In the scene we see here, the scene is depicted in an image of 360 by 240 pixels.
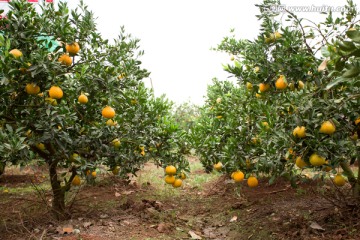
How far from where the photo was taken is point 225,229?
423 cm

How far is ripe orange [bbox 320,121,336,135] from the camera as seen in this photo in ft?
7.99

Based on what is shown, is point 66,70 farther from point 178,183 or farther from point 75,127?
point 178,183

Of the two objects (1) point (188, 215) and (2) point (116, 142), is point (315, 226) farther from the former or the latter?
(2) point (116, 142)

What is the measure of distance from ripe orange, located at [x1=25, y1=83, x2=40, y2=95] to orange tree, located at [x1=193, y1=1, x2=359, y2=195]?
1956 millimetres

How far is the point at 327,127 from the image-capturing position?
244 cm

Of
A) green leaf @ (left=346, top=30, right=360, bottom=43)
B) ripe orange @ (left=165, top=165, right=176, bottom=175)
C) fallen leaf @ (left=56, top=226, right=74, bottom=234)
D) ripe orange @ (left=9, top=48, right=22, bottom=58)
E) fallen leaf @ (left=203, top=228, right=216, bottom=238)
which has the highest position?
ripe orange @ (left=9, top=48, right=22, bottom=58)

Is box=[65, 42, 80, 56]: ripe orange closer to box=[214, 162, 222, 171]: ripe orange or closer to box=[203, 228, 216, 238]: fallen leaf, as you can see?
box=[214, 162, 222, 171]: ripe orange

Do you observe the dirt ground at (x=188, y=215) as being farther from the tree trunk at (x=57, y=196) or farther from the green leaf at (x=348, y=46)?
the green leaf at (x=348, y=46)

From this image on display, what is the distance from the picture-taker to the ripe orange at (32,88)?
2.96 metres

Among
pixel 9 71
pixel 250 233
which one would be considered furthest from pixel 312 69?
pixel 9 71

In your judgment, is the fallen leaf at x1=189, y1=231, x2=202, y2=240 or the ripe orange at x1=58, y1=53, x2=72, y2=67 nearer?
the ripe orange at x1=58, y1=53, x2=72, y2=67

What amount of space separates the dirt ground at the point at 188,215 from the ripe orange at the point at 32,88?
991mm

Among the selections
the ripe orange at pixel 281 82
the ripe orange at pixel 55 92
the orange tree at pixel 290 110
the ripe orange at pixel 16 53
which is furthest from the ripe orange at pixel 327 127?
the ripe orange at pixel 16 53

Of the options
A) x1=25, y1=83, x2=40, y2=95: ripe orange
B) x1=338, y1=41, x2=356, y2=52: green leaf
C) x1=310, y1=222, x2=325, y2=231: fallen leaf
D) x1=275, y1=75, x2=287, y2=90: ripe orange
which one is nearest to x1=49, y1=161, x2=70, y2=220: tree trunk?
x1=25, y1=83, x2=40, y2=95: ripe orange
